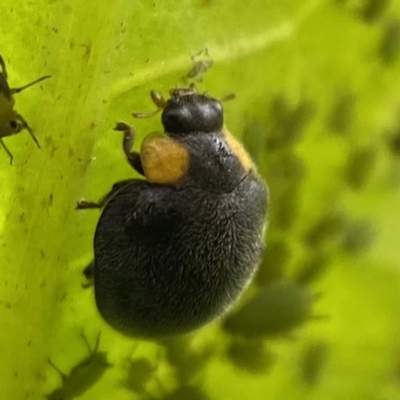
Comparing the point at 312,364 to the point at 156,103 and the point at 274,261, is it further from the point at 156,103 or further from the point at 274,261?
the point at 156,103

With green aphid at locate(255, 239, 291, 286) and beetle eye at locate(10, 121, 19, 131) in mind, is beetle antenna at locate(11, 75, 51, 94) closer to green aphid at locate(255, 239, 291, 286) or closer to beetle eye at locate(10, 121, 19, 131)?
beetle eye at locate(10, 121, 19, 131)

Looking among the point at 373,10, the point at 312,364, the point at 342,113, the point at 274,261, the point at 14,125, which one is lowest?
the point at 312,364

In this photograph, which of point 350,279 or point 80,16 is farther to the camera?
point 350,279

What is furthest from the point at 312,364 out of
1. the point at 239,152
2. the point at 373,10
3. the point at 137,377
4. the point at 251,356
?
the point at 373,10

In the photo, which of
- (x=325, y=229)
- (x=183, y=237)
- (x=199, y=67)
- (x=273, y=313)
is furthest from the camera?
(x=325, y=229)

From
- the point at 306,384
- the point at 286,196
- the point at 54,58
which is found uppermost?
the point at 54,58

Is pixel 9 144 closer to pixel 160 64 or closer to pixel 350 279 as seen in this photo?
pixel 160 64

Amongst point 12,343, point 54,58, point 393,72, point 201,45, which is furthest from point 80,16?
point 393,72
